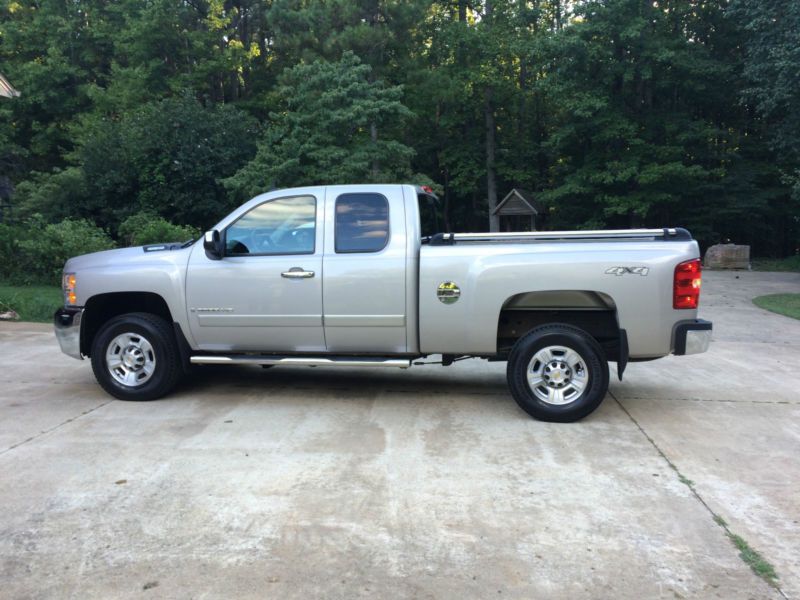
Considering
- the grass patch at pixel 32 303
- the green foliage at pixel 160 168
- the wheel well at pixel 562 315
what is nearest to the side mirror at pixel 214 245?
the wheel well at pixel 562 315

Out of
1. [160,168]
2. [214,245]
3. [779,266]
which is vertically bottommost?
[779,266]

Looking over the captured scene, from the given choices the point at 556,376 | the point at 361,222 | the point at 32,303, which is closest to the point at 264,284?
the point at 361,222

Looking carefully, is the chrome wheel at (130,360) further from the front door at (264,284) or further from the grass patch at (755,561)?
the grass patch at (755,561)

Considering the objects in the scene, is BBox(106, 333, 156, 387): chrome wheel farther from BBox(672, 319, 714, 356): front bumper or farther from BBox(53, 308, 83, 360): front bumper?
BBox(672, 319, 714, 356): front bumper

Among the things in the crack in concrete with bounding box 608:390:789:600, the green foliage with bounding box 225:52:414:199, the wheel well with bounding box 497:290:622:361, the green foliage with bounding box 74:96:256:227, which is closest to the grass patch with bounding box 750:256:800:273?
the green foliage with bounding box 225:52:414:199

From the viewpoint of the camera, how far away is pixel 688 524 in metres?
3.83

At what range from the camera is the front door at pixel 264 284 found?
618cm

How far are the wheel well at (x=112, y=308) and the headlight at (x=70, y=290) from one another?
0.16 meters

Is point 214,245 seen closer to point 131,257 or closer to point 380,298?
point 131,257

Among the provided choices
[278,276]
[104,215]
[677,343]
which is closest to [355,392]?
[278,276]

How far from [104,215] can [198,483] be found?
19.1 m

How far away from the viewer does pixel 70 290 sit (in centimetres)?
656

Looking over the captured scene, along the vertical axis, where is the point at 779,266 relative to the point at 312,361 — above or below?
below

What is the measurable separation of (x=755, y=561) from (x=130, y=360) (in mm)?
5419
